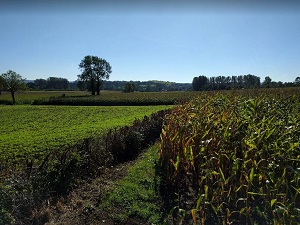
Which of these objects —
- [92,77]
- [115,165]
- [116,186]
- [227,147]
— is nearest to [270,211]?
[227,147]

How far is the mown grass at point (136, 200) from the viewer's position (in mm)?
3762

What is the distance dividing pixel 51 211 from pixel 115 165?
280 centimetres

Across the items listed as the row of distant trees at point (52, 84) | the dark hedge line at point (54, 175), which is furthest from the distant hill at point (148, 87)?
the dark hedge line at point (54, 175)

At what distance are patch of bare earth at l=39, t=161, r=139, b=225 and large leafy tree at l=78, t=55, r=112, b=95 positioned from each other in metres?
69.0

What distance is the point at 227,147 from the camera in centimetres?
468

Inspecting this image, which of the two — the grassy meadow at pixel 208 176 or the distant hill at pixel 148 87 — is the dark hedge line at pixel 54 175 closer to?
the grassy meadow at pixel 208 176

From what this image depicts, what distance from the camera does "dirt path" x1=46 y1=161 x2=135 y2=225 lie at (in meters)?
3.69

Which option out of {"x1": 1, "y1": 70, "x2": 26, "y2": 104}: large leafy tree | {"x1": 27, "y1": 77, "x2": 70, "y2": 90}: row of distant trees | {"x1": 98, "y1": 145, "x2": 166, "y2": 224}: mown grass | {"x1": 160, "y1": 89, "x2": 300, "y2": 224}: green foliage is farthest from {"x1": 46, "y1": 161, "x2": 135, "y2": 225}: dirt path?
{"x1": 27, "y1": 77, "x2": 70, "y2": 90}: row of distant trees

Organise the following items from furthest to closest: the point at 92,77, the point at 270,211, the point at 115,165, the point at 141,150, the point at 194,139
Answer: the point at 92,77 → the point at 141,150 → the point at 115,165 → the point at 194,139 → the point at 270,211

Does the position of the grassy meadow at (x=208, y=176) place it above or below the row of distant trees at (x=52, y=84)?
below

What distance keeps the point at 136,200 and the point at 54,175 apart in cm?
152

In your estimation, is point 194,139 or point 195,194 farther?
point 194,139

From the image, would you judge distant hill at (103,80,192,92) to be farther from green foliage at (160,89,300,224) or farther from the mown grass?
green foliage at (160,89,300,224)

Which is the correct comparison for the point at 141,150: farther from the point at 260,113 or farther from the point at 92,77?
the point at 92,77
